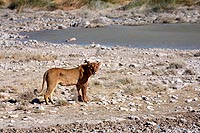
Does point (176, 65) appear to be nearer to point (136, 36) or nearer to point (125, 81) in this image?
point (125, 81)

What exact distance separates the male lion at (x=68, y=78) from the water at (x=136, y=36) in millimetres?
13382

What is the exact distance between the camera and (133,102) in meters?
12.0

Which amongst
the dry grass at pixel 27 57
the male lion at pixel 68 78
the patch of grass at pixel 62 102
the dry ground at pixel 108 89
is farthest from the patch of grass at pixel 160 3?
the patch of grass at pixel 62 102

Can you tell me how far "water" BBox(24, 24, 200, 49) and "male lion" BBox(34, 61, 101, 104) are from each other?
43.9ft

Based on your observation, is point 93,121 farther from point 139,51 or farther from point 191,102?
point 139,51

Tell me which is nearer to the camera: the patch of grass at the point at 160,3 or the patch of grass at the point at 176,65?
the patch of grass at the point at 176,65

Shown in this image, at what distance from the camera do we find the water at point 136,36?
27.0 m

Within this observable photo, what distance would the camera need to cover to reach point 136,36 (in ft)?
100

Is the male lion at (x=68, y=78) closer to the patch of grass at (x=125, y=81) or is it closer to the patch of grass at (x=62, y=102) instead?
the patch of grass at (x=62, y=102)

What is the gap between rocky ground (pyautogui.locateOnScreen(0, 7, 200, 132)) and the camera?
9992 mm

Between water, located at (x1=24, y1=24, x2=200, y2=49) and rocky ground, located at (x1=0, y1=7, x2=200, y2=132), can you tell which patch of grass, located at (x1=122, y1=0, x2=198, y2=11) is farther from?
rocky ground, located at (x1=0, y1=7, x2=200, y2=132)

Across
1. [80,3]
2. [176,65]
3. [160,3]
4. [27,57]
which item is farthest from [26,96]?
[80,3]

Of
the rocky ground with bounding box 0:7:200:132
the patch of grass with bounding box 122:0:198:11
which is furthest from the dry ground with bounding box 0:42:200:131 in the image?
the patch of grass with bounding box 122:0:198:11

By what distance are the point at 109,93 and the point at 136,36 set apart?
58.0 ft
